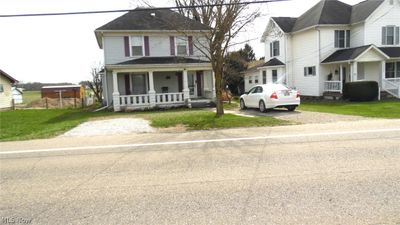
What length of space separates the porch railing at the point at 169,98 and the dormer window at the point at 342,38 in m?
16.0

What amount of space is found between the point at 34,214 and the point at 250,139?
6.35 m

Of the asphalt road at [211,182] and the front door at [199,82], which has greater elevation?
the front door at [199,82]

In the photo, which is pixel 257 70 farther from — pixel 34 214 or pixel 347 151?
pixel 34 214

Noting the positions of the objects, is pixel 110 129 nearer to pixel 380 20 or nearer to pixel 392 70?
pixel 380 20

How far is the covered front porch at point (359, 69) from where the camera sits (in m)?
26.6

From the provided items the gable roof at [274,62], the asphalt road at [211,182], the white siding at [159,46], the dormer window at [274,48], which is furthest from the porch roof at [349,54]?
the asphalt road at [211,182]

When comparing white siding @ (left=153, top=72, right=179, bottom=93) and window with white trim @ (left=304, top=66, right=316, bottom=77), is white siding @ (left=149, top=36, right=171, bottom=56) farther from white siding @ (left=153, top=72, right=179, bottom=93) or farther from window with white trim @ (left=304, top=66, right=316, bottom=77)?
window with white trim @ (left=304, top=66, right=316, bottom=77)

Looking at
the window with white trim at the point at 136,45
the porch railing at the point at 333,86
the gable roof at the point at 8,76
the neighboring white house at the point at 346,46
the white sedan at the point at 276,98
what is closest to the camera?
the white sedan at the point at 276,98

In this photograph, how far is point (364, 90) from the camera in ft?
80.1

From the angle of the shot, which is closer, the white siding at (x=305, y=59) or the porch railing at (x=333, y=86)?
the porch railing at (x=333, y=86)

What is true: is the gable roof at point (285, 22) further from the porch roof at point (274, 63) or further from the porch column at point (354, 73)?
the porch column at point (354, 73)

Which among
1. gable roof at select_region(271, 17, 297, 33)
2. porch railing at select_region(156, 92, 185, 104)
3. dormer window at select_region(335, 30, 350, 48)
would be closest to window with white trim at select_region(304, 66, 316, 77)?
dormer window at select_region(335, 30, 350, 48)

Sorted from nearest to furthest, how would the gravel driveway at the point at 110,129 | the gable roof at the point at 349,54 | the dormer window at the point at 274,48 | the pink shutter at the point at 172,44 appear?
the gravel driveway at the point at 110,129 → the pink shutter at the point at 172,44 → the gable roof at the point at 349,54 → the dormer window at the point at 274,48

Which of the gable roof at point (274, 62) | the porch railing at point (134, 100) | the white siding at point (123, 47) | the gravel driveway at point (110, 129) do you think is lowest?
the gravel driveway at point (110, 129)
